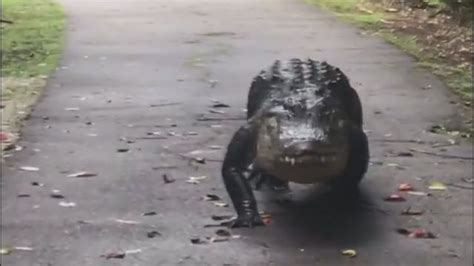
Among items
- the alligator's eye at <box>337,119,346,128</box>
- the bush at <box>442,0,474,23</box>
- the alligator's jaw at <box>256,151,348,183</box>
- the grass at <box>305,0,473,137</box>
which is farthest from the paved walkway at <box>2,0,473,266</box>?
the bush at <box>442,0,474,23</box>

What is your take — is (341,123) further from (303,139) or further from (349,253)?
(349,253)

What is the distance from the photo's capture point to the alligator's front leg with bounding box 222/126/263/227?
649cm

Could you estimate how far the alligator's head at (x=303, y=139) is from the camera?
594cm

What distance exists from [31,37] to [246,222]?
991 cm

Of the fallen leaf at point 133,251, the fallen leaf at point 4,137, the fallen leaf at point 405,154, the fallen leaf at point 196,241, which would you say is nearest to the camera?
the fallen leaf at point 133,251

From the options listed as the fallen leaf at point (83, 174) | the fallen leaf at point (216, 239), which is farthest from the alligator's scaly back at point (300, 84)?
the fallen leaf at point (83, 174)

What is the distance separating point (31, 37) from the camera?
15.8 m

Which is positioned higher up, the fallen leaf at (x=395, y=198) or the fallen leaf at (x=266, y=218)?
the fallen leaf at (x=266, y=218)

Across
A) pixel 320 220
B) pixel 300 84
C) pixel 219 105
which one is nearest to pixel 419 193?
pixel 320 220

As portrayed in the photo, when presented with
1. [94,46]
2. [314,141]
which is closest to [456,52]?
[94,46]

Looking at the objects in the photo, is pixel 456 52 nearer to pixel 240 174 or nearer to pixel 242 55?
pixel 242 55

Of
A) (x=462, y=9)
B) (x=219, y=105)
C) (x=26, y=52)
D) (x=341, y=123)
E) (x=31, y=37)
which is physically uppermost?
(x=341, y=123)

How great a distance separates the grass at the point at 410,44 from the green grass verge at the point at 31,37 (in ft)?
13.5

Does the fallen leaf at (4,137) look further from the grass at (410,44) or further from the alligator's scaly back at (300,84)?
the grass at (410,44)
